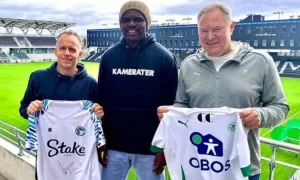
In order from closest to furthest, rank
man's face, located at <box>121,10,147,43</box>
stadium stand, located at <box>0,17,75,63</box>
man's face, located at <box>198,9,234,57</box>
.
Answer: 1. man's face, located at <box>198,9,234,57</box>
2. man's face, located at <box>121,10,147,43</box>
3. stadium stand, located at <box>0,17,75,63</box>

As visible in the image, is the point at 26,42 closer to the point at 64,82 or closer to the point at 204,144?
the point at 64,82

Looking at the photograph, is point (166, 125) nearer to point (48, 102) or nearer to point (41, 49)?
point (48, 102)

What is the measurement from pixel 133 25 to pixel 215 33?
65 cm

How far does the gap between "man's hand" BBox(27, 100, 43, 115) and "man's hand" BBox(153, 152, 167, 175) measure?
3.18 ft

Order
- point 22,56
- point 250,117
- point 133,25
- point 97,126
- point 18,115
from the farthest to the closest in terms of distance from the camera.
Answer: point 22,56 < point 18,115 < point 97,126 < point 133,25 < point 250,117

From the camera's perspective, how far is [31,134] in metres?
2.29

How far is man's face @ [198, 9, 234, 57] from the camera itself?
5.84ft

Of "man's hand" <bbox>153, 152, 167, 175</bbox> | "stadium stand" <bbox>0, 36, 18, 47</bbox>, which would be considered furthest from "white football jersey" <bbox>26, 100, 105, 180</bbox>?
"stadium stand" <bbox>0, 36, 18, 47</bbox>

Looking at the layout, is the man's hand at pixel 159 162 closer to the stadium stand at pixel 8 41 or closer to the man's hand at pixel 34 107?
the man's hand at pixel 34 107

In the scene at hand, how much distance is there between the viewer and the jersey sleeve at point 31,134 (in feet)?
7.45

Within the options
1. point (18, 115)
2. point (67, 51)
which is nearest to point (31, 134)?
point (67, 51)

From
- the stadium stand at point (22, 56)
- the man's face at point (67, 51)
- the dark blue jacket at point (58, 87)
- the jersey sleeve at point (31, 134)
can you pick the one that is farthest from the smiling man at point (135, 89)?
the stadium stand at point (22, 56)

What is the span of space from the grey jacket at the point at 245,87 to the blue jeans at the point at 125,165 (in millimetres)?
661

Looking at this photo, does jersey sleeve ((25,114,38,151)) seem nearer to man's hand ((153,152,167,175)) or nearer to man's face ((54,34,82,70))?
man's face ((54,34,82,70))
